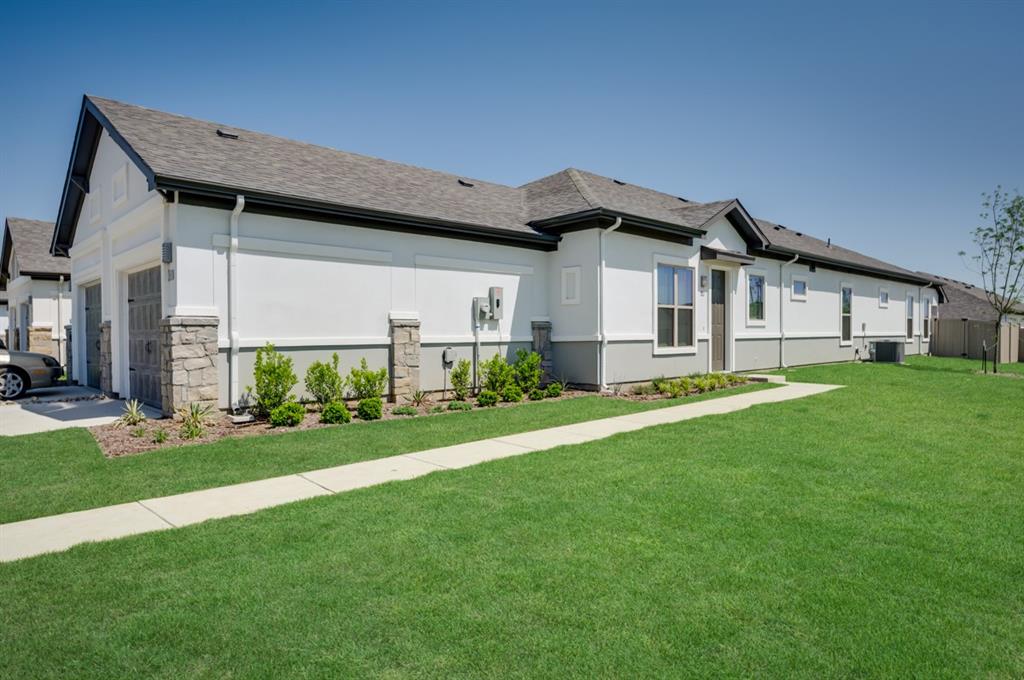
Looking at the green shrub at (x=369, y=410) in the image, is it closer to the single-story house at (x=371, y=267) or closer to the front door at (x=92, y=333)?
the single-story house at (x=371, y=267)

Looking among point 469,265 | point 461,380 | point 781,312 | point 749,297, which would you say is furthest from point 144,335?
point 781,312

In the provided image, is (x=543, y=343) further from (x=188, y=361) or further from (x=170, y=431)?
(x=170, y=431)

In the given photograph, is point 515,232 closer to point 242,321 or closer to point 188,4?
point 242,321

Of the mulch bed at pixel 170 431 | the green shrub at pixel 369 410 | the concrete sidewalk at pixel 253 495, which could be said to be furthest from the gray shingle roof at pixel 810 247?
the mulch bed at pixel 170 431

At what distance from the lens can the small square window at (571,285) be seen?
13320 millimetres

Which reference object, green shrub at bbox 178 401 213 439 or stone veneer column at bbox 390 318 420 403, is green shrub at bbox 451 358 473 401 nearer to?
stone veneer column at bbox 390 318 420 403

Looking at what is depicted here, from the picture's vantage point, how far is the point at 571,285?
13.5 metres

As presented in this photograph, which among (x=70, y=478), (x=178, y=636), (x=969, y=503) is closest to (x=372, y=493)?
(x=178, y=636)

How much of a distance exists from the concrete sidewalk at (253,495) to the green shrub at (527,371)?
3.80 meters

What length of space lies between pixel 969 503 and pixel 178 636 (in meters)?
5.93

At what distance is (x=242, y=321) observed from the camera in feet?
31.4

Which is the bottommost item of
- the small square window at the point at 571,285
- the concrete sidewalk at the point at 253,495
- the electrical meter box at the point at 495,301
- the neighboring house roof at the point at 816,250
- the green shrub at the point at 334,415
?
the concrete sidewalk at the point at 253,495

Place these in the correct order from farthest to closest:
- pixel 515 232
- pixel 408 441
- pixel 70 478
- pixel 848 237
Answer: pixel 848 237, pixel 515 232, pixel 408 441, pixel 70 478

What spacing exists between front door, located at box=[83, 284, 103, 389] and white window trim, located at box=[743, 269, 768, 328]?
17.4 metres
